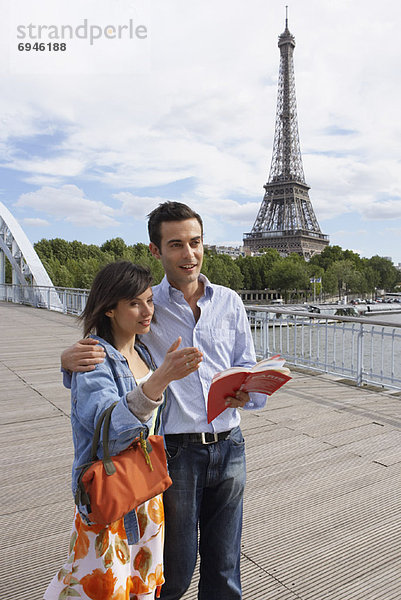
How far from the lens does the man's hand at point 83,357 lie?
1.39 m

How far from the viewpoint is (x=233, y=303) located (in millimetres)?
1806

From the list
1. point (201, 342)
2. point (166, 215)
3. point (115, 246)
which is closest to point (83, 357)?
point (201, 342)

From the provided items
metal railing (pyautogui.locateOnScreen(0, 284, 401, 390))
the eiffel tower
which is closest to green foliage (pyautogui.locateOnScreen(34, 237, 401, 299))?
the eiffel tower

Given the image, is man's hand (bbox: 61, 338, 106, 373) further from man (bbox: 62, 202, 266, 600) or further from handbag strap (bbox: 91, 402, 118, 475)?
man (bbox: 62, 202, 266, 600)

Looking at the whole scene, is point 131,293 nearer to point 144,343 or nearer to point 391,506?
point 144,343

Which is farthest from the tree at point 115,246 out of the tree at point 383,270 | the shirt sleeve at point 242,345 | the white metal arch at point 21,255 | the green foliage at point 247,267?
the shirt sleeve at point 242,345

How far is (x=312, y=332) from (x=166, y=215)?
16551 mm

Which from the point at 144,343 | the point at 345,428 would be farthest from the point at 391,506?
the point at 144,343

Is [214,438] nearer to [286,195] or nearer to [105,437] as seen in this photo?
[105,437]

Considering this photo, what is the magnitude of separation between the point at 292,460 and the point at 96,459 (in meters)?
2.59

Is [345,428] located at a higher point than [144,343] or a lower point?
lower

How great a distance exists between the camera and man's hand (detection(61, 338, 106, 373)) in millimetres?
1393

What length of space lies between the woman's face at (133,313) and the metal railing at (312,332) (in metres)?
4.24

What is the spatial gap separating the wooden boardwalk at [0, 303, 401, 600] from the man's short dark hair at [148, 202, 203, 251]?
159 centimetres
